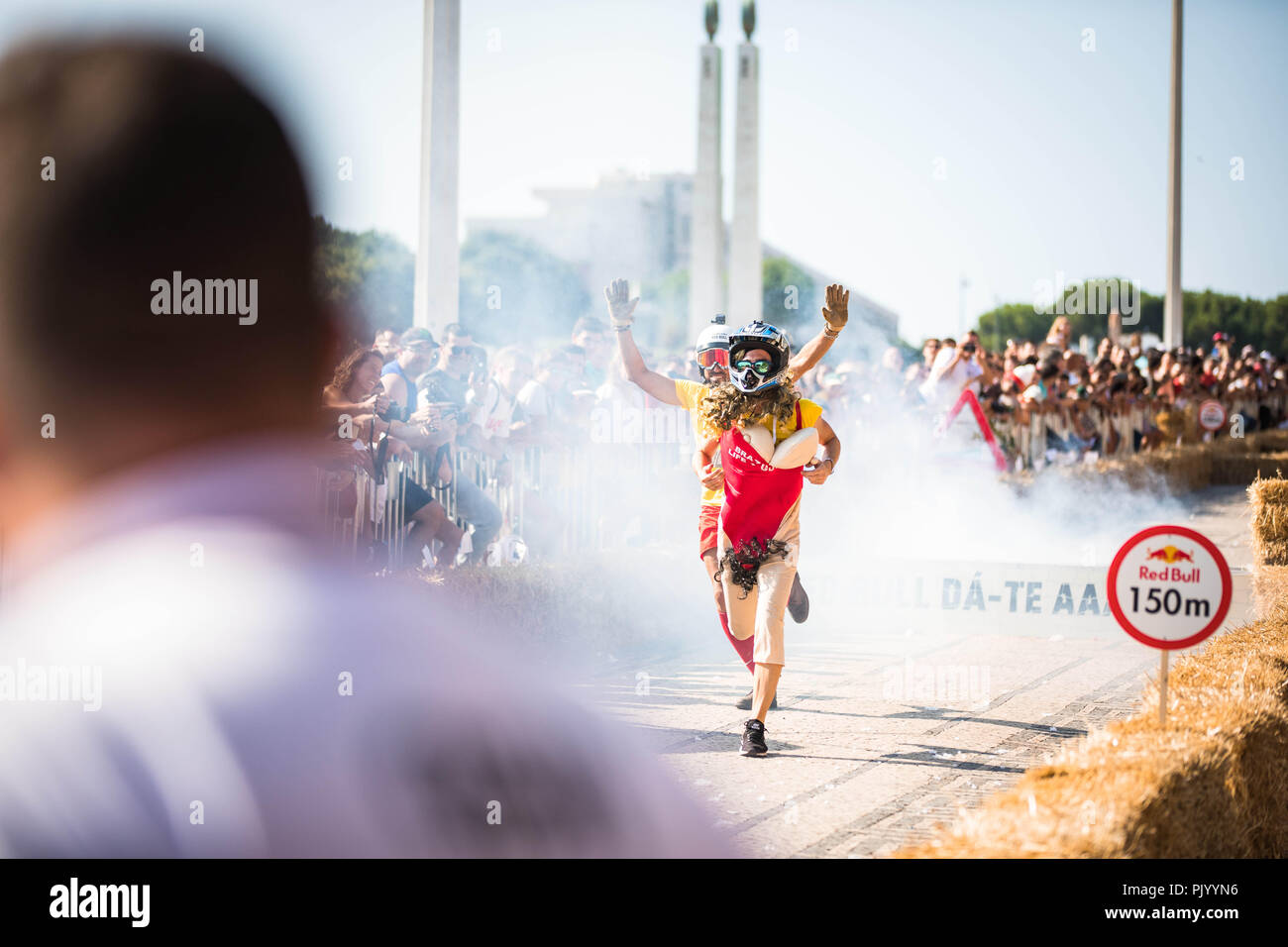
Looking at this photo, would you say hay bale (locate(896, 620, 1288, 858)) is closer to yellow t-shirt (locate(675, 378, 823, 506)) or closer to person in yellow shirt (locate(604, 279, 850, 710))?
yellow t-shirt (locate(675, 378, 823, 506))

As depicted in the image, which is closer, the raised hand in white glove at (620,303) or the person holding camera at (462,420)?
the raised hand in white glove at (620,303)

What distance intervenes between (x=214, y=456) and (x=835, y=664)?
7.64 metres

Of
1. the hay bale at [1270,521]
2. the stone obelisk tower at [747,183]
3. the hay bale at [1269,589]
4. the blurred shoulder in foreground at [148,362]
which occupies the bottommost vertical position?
the hay bale at [1269,589]

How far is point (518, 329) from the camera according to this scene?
3073 inches

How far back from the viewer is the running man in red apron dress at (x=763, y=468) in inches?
256

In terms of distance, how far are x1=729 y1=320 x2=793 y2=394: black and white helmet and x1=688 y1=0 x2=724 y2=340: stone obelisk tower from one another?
30.6 metres

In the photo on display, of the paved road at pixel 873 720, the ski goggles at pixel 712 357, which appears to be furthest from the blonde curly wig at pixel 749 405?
the paved road at pixel 873 720

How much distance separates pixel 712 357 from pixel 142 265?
18.1 feet

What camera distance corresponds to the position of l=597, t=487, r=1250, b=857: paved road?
5203 millimetres

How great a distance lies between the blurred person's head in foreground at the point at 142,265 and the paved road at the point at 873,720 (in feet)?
10.7

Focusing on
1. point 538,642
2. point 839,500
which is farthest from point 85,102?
point 839,500

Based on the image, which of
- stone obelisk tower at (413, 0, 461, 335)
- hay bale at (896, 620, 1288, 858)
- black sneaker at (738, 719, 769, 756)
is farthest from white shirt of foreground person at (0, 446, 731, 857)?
stone obelisk tower at (413, 0, 461, 335)

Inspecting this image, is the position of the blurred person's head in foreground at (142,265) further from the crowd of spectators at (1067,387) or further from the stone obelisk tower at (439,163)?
the crowd of spectators at (1067,387)
